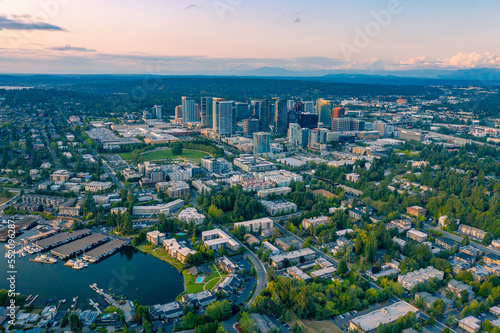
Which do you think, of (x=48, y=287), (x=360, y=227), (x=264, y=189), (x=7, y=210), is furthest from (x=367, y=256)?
(x=7, y=210)

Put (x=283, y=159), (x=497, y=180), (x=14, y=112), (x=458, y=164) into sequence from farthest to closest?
(x=14, y=112) < (x=283, y=159) < (x=458, y=164) < (x=497, y=180)

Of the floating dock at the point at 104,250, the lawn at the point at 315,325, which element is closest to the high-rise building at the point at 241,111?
the floating dock at the point at 104,250

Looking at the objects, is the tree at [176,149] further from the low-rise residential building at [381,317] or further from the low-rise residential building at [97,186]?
the low-rise residential building at [381,317]

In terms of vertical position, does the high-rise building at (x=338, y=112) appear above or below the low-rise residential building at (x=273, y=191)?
above

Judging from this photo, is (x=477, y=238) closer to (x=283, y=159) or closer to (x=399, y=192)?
(x=399, y=192)

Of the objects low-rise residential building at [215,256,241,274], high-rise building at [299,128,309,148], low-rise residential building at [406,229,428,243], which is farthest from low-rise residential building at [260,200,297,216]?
high-rise building at [299,128,309,148]

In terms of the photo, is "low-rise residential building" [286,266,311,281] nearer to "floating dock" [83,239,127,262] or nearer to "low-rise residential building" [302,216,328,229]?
"low-rise residential building" [302,216,328,229]
